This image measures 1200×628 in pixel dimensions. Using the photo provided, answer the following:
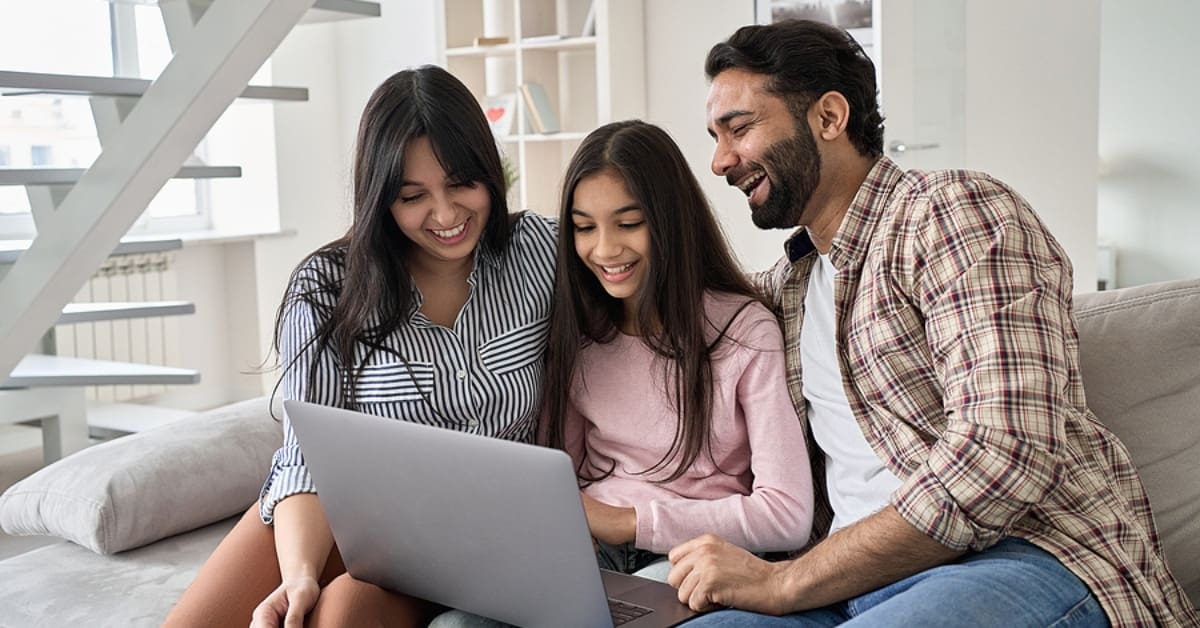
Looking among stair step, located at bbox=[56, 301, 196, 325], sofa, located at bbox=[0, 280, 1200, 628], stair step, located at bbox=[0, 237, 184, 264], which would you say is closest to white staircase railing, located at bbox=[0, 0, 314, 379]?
stair step, located at bbox=[0, 237, 184, 264]

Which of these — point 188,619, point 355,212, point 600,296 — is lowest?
point 188,619

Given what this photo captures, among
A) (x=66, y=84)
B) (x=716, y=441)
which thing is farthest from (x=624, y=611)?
(x=66, y=84)

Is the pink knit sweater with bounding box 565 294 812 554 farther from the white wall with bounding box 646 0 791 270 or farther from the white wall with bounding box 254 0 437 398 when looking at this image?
the white wall with bounding box 254 0 437 398

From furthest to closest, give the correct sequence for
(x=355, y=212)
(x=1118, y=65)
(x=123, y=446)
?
(x=1118, y=65)
(x=123, y=446)
(x=355, y=212)

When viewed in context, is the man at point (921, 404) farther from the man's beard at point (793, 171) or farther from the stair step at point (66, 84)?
the stair step at point (66, 84)

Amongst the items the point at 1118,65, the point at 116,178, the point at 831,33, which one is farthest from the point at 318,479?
the point at 1118,65

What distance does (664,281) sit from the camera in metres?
1.72

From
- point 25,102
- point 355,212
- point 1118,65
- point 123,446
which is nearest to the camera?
point 355,212

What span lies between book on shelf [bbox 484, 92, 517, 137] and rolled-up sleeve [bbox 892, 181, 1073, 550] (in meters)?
3.91

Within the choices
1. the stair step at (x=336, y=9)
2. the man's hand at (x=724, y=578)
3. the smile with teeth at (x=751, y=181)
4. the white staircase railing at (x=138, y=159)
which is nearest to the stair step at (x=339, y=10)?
the stair step at (x=336, y=9)

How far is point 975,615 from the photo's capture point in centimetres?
134

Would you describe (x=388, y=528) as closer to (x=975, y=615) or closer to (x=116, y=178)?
(x=975, y=615)

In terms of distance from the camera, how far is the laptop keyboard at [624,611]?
1372 mm

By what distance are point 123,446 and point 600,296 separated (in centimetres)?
85
